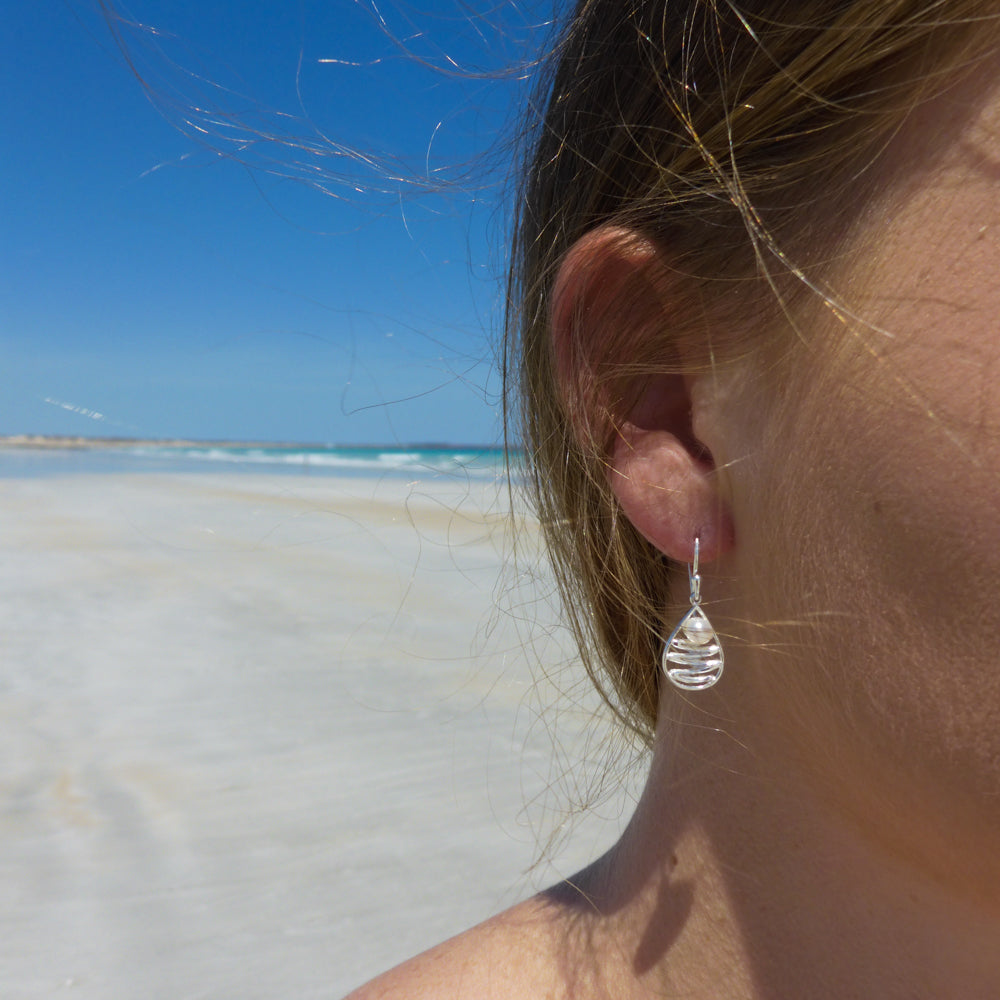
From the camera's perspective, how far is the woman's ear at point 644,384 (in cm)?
76

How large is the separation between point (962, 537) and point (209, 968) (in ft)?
6.51

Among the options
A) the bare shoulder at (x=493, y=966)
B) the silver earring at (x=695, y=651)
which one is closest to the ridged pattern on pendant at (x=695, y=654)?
the silver earring at (x=695, y=651)

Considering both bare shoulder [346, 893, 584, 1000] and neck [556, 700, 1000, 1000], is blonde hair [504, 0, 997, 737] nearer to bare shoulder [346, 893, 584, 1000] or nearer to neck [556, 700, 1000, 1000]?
neck [556, 700, 1000, 1000]

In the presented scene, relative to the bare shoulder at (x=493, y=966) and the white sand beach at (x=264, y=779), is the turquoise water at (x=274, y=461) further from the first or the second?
the bare shoulder at (x=493, y=966)

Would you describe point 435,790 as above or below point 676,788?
below

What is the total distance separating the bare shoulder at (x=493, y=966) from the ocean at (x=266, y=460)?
0.58 metres

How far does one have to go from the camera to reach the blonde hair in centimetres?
62

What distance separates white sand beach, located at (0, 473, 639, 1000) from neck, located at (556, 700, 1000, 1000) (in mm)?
292

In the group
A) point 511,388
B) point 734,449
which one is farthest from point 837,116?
point 511,388

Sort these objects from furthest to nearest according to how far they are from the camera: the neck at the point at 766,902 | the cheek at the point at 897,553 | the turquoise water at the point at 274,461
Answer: the turquoise water at the point at 274,461, the neck at the point at 766,902, the cheek at the point at 897,553

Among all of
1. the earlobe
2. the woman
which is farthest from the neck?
the earlobe

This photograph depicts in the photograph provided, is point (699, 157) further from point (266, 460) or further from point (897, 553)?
point (266, 460)

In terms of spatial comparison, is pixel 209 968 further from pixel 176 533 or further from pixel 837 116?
pixel 176 533

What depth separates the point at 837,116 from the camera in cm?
65
